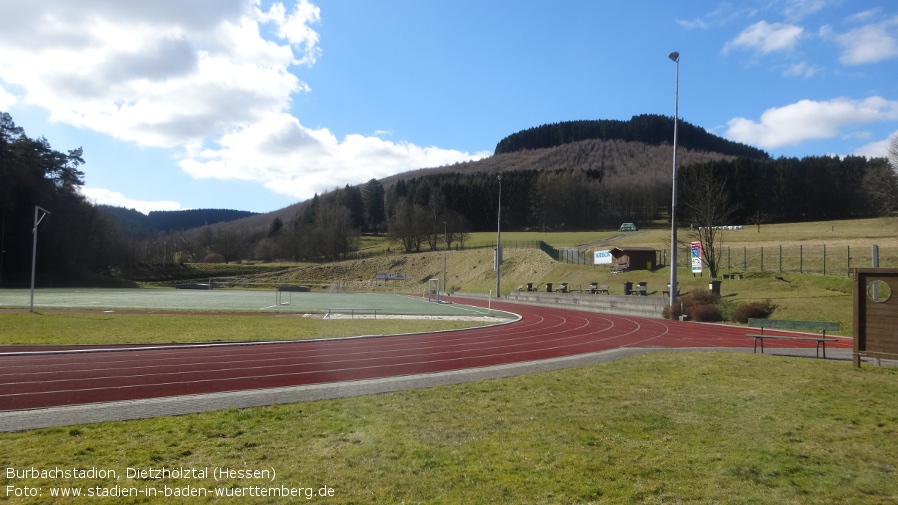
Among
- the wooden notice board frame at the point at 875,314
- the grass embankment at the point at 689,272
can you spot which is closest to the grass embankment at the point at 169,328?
the wooden notice board frame at the point at 875,314

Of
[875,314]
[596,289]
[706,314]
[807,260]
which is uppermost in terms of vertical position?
[807,260]

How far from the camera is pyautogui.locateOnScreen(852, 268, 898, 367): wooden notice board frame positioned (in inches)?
460

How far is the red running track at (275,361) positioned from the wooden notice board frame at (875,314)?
5.93 m

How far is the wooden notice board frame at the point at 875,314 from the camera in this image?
11695mm

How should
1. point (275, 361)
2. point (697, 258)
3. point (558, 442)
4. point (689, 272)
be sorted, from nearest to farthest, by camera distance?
point (558, 442), point (275, 361), point (697, 258), point (689, 272)

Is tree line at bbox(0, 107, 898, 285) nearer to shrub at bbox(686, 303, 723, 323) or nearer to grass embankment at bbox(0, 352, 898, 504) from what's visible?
shrub at bbox(686, 303, 723, 323)

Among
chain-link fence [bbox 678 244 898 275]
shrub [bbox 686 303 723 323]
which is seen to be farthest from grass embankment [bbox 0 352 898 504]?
chain-link fence [bbox 678 244 898 275]

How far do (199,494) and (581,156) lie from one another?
195 meters

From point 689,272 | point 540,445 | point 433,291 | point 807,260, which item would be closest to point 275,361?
point 540,445

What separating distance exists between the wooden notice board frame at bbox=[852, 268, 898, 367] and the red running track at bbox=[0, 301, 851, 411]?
19.4 feet

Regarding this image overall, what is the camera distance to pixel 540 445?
6504mm

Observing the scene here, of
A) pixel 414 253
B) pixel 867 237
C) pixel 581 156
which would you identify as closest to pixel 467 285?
pixel 414 253

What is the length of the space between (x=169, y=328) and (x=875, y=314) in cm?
2143

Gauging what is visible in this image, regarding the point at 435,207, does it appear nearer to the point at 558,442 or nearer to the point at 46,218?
the point at 46,218
